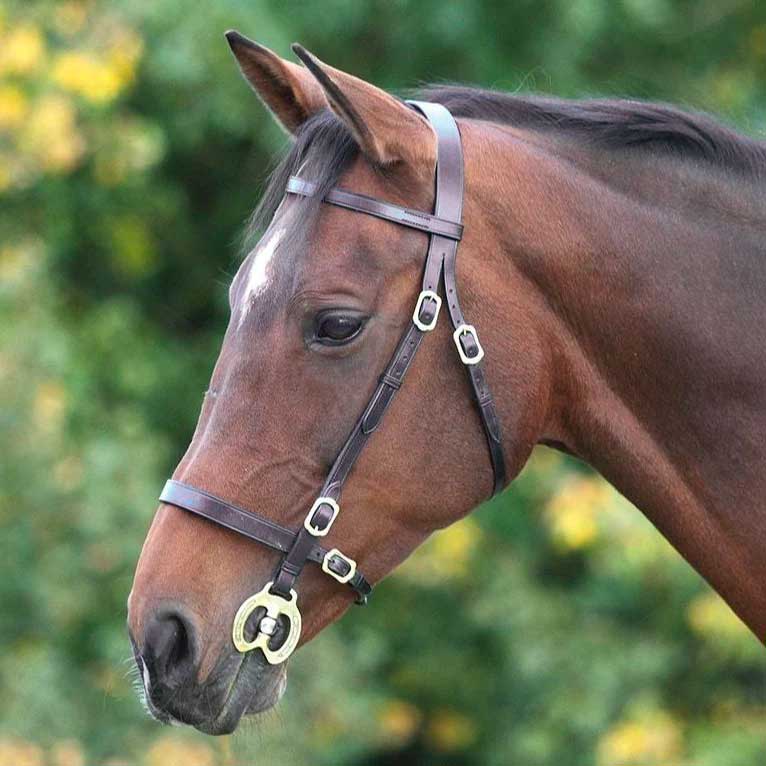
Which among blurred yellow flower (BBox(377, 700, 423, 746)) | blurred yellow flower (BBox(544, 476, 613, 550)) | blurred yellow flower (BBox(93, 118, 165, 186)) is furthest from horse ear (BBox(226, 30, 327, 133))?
blurred yellow flower (BBox(377, 700, 423, 746))

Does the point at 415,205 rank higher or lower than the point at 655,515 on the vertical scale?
higher

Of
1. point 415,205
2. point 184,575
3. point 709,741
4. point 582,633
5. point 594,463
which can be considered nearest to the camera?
point 184,575

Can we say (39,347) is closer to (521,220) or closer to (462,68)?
(462,68)

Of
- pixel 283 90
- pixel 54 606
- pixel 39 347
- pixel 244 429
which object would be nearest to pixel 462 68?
pixel 39 347

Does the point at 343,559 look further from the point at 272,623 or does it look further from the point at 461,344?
the point at 461,344

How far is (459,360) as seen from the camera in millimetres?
2578

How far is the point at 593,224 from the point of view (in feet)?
8.73

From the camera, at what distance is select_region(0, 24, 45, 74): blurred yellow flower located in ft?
20.5

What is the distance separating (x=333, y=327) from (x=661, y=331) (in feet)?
2.28

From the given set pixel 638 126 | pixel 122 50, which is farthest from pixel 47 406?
pixel 638 126

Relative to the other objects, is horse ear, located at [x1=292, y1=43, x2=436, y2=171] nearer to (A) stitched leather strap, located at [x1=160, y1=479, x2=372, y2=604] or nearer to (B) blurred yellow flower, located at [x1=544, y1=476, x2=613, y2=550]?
(A) stitched leather strap, located at [x1=160, y1=479, x2=372, y2=604]

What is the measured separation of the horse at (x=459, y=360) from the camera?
97.0 inches

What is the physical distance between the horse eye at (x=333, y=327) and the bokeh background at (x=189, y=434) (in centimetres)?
302

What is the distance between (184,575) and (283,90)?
3.49ft
